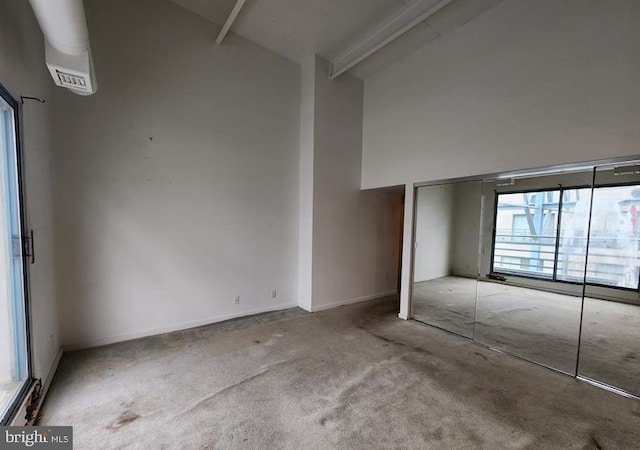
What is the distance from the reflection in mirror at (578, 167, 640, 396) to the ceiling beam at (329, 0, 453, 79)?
265 cm

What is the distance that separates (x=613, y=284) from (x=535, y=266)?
81cm

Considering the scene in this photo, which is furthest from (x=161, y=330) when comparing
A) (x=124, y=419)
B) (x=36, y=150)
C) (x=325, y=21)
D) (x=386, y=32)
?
(x=386, y=32)

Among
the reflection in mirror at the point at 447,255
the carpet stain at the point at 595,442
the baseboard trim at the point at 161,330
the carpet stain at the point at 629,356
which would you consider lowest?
the baseboard trim at the point at 161,330

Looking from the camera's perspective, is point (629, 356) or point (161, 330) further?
point (161, 330)

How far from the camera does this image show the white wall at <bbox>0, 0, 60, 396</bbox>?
6.19ft

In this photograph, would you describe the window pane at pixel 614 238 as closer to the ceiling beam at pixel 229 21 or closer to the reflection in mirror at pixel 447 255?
the reflection in mirror at pixel 447 255

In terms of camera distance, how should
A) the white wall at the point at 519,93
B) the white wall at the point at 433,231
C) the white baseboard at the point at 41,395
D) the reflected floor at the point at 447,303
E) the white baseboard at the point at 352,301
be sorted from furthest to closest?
the white baseboard at the point at 352,301, the white wall at the point at 433,231, the reflected floor at the point at 447,303, the white wall at the point at 519,93, the white baseboard at the point at 41,395

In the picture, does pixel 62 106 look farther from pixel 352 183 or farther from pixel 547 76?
pixel 547 76

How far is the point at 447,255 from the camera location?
200 inches

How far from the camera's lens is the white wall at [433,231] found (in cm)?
430

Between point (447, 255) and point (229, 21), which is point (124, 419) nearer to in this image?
point (229, 21)

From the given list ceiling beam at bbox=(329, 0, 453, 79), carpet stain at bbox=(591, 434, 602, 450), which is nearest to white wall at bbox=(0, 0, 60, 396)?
ceiling beam at bbox=(329, 0, 453, 79)

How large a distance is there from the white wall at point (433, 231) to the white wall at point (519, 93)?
1.61ft

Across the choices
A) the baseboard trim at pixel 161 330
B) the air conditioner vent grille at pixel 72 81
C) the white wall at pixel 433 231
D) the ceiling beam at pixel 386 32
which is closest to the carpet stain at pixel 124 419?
the baseboard trim at pixel 161 330
